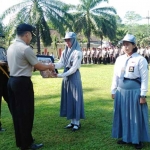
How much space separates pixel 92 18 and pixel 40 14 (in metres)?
7.95

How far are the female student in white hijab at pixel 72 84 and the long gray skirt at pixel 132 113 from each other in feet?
3.45

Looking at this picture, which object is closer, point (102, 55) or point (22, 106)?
point (22, 106)

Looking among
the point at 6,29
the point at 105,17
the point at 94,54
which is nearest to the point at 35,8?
the point at 6,29

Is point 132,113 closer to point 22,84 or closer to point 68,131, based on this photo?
point 68,131

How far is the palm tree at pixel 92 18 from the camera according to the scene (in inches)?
1239

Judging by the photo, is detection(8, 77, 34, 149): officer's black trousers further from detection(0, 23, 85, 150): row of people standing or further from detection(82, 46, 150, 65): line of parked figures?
detection(82, 46, 150, 65): line of parked figures

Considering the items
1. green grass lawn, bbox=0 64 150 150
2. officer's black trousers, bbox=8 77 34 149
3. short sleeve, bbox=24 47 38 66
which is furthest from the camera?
green grass lawn, bbox=0 64 150 150

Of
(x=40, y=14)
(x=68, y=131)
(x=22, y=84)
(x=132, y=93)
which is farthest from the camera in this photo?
(x=40, y=14)

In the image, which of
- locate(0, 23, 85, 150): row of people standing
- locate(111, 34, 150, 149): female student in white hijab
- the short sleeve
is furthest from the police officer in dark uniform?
locate(111, 34, 150, 149): female student in white hijab

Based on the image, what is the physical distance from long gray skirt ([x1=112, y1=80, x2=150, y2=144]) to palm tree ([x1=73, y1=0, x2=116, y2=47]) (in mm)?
27466

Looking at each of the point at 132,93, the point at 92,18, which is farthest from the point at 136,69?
the point at 92,18

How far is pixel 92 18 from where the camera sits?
31172mm

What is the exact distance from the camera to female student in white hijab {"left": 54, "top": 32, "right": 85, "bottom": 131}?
16.8 ft

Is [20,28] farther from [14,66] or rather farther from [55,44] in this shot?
[55,44]
